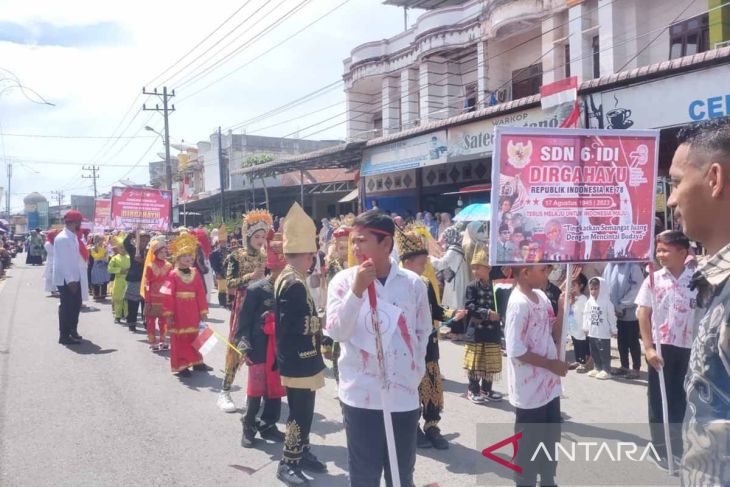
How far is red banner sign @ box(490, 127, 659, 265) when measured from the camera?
146 inches

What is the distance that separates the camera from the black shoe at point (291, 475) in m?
4.29

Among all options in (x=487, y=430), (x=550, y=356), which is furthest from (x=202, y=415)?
(x=550, y=356)

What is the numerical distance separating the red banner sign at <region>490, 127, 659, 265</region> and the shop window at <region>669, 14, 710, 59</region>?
41.3ft

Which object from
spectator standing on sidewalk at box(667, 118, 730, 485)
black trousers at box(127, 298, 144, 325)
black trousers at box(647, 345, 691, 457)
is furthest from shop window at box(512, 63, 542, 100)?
spectator standing on sidewalk at box(667, 118, 730, 485)

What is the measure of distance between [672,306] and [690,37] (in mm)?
12903

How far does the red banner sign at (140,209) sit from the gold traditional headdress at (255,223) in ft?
23.0

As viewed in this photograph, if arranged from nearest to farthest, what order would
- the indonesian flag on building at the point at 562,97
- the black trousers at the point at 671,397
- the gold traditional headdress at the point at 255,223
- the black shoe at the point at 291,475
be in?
1. the black shoe at the point at 291,475
2. the black trousers at the point at 671,397
3. the gold traditional headdress at the point at 255,223
4. the indonesian flag on building at the point at 562,97

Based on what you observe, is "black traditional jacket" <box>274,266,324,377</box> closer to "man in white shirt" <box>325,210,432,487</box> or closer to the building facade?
"man in white shirt" <box>325,210,432,487</box>

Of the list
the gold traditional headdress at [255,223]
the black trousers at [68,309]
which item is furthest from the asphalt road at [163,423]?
the gold traditional headdress at [255,223]

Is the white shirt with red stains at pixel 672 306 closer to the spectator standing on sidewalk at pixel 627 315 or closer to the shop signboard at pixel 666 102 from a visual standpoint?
the spectator standing on sidewalk at pixel 627 315

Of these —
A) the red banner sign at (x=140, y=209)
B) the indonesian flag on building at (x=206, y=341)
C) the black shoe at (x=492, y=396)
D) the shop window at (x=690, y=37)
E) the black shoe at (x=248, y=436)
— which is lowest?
the black shoe at (x=492, y=396)

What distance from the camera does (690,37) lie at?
14.7 meters

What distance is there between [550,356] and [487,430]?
83.2 inches

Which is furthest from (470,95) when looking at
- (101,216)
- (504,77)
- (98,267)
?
(98,267)
